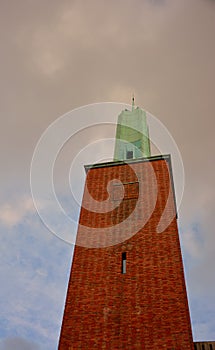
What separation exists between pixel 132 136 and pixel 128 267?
1350 cm

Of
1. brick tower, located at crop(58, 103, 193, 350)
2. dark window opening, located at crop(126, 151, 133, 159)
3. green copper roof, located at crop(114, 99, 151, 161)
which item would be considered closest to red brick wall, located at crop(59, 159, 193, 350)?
brick tower, located at crop(58, 103, 193, 350)

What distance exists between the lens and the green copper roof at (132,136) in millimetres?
23234

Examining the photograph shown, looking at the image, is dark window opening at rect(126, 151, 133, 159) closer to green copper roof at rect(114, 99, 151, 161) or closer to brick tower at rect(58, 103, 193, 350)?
green copper roof at rect(114, 99, 151, 161)

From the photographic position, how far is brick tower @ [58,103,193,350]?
11.2 metres

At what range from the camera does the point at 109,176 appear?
18.3 meters

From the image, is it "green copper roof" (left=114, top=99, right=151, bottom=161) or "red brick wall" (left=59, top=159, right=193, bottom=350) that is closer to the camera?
"red brick wall" (left=59, top=159, right=193, bottom=350)

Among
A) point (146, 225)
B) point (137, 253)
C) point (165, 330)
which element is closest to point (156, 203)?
point (146, 225)

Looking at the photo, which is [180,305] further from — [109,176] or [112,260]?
[109,176]

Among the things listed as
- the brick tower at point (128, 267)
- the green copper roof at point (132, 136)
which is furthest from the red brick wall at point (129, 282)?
the green copper roof at point (132, 136)

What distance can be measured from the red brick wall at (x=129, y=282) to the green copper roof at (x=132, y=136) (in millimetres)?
6271

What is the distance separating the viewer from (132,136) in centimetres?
2527

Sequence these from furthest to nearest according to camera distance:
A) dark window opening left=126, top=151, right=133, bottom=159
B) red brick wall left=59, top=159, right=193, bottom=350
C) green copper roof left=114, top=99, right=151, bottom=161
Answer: green copper roof left=114, top=99, right=151, bottom=161 → dark window opening left=126, top=151, right=133, bottom=159 → red brick wall left=59, top=159, right=193, bottom=350

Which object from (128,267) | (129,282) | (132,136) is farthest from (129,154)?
(129,282)

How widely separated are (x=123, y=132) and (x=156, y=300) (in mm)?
16016
